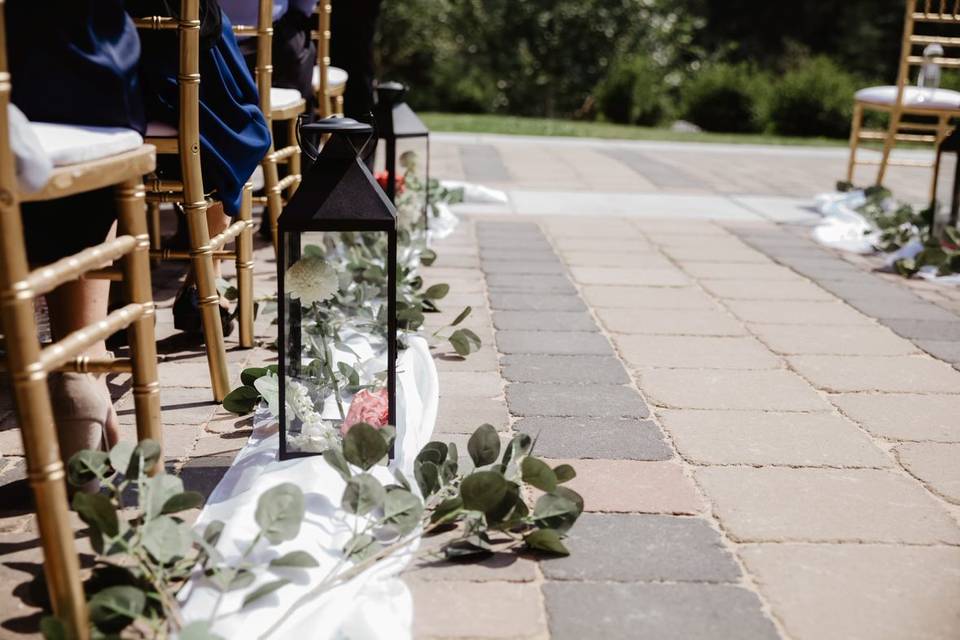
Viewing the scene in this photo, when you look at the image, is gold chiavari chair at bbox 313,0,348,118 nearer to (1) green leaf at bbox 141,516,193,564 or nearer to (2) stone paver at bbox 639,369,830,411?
(2) stone paver at bbox 639,369,830,411

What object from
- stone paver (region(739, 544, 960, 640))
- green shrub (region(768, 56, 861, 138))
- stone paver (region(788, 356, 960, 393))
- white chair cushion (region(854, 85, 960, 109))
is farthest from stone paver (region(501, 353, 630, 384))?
green shrub (region(768, 56, 861, 138))

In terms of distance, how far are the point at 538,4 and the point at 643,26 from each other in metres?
1.77

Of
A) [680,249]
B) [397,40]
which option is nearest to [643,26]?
[397,40]

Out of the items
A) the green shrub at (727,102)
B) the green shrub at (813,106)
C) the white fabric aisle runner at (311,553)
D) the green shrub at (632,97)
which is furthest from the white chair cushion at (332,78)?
the green shrub at (727,102)

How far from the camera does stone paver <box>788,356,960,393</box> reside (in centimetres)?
246

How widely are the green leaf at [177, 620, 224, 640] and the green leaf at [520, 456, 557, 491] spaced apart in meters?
0.58

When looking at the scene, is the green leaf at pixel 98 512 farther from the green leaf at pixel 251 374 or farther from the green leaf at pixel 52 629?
the green leaf at pixel 251 374

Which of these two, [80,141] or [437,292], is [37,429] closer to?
[80,141]

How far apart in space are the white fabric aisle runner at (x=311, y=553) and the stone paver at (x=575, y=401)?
34cm

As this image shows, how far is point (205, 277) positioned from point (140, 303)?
610 millimetres

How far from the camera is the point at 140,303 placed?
1.50 m

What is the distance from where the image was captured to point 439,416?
213cm

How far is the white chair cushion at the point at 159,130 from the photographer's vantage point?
80.2 inches

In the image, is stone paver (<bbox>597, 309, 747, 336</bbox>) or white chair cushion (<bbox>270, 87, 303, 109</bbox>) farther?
stone paver (<bbox>597, 309, 747, 336</bbox>)
